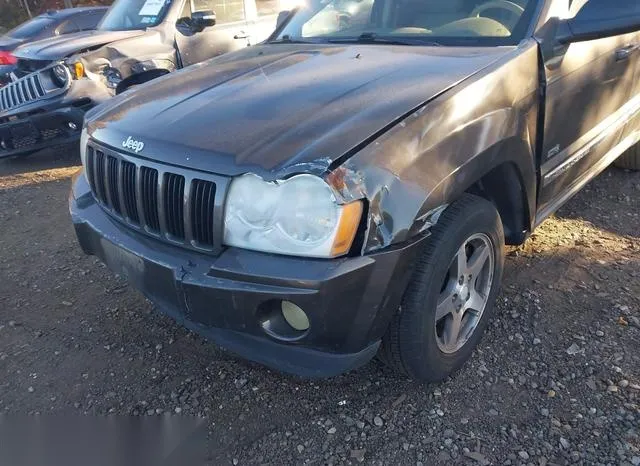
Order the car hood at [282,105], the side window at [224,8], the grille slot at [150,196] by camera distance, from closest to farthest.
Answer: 1. the car hood at [282,105]
2. the grille slot at [150,196]
3. the side window at [224,8]

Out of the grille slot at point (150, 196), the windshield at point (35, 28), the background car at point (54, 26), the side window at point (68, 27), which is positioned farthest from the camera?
the side window at point (68, 27)

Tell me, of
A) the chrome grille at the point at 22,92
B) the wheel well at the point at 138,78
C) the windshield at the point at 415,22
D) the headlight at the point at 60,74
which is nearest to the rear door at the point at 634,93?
the windshield at the point at 415,22

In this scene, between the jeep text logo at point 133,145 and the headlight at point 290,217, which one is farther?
the jeep text logo at point 133,145

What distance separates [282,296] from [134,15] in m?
5.67

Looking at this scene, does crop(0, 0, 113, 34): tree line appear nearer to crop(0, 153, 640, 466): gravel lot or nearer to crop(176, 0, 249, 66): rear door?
crop(176, 0, 249, 66): rear door

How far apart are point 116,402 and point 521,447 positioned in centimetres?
178

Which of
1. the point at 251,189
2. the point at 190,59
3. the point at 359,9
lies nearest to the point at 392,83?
the point at 251,189

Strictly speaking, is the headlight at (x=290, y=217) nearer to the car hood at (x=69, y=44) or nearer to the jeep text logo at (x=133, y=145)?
the jeep text logo at (x=133, y=145)

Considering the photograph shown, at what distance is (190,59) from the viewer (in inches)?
253

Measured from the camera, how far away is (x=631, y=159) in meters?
4.71

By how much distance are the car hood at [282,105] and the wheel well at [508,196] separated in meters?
0.50

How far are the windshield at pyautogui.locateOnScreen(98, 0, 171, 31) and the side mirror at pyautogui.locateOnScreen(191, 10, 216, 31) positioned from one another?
43 cm

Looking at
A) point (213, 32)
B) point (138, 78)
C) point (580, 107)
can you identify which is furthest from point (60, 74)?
point (580, 107)

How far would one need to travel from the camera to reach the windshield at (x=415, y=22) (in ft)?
9.51
